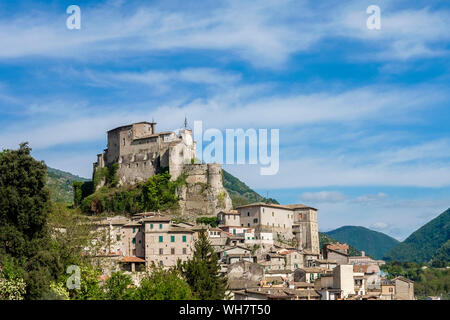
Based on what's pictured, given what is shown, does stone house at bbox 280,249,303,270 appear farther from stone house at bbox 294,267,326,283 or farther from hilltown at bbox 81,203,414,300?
stone house at bbox 294,267,326,283

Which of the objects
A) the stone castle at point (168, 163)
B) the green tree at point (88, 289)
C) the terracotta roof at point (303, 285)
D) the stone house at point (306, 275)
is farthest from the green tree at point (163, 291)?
the stone castle at point (168, 163)

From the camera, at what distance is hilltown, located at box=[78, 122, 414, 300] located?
207 feet

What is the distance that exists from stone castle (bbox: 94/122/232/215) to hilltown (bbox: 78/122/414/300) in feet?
0.48

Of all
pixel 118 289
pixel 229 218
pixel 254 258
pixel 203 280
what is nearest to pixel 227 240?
pixel 254 258

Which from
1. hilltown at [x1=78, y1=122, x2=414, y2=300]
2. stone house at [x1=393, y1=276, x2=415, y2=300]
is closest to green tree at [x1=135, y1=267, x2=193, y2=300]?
hilltown at [x1=78, y1=122, x2=414, y2=300]

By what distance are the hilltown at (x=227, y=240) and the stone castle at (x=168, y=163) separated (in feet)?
0.48

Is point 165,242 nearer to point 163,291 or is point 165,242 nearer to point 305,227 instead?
point 163,291

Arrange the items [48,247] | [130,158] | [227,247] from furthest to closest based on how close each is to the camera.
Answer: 1. [130,158]
2. [227,247]
3. [48,247]

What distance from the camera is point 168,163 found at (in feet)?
309
